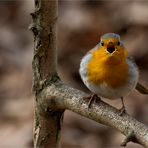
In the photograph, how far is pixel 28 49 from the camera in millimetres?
5602

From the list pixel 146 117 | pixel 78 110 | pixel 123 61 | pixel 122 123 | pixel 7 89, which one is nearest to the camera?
pixel 122 123

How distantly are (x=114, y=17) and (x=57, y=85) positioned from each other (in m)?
3.59

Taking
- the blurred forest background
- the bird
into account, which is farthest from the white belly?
the blurred forest background

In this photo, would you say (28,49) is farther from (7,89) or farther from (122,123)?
(122,123)

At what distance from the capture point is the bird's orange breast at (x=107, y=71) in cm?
248

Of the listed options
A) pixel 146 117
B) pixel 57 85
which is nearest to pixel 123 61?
pixel 57 85

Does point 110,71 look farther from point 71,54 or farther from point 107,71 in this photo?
point 71,54

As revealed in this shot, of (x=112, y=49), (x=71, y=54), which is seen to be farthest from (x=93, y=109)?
(x=71, y=54)

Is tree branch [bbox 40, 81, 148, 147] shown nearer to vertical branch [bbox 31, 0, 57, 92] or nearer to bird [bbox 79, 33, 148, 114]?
vertical branch [bbox 31, 0, 57, 92]

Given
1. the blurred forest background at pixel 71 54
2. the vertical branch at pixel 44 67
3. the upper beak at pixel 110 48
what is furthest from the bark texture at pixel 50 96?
the blurred forest background at pixel 71 54

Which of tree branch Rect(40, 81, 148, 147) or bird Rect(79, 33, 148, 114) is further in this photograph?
bird Rect(79, 33, 148, 114)

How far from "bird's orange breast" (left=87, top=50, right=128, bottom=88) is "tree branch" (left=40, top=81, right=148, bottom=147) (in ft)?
1.18

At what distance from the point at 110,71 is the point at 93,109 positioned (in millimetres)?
479

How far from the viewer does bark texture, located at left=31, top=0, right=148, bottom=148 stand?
6.61 ft
